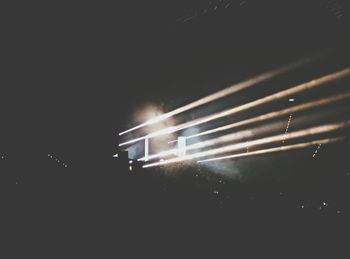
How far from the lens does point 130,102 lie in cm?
699

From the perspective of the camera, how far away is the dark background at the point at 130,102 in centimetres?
276

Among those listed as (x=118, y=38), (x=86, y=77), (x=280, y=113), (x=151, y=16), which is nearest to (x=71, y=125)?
(x=86, y=77)

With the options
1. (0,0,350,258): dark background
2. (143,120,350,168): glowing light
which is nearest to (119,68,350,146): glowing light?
(0,0,350,258): dark background

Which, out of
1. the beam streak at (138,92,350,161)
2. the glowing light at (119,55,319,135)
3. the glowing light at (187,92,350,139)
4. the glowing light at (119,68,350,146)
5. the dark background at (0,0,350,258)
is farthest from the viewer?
the beam streak at (138,92,350,161)

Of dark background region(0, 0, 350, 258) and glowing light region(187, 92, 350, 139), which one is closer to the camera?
dark background region(0, 0, 350, 258)

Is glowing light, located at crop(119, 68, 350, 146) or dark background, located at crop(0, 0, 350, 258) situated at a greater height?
glowing light, located at crop(119, 68, 350, 146)

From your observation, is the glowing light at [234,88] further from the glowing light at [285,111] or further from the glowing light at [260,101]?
the glowing light at [285,111]

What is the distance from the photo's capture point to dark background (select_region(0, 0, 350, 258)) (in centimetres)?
276

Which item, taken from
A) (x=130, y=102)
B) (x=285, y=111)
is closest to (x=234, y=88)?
(x=285, y=111)

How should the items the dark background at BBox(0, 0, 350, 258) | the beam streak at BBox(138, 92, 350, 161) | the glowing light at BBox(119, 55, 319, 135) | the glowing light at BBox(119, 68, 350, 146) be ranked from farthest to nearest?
the beam streak at BBox(138, 92, 350, 161) < the glowing light at BBox(119, 68, 350, 146) < the glowing light at BBox(119, 55, 319, 135) < the dark background at BBox(0, 0, 350, 258)

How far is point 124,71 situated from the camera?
546 centimetres

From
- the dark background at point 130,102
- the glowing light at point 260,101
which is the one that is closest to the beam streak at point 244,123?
the glowing light at point 260,101

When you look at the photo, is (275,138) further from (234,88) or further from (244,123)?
(234,88)

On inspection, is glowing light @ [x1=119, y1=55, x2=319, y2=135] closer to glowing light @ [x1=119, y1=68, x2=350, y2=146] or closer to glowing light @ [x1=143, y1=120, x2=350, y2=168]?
glowing light @ [x1=119, y1=68, x2=350, y2=146]
